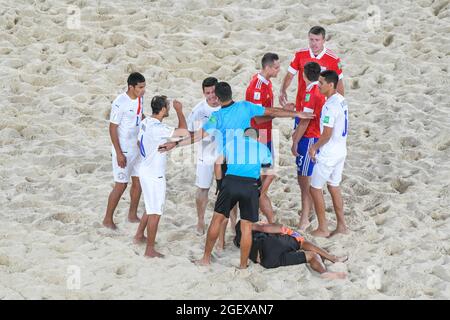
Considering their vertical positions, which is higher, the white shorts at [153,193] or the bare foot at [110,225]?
the white shorts at [153,193]

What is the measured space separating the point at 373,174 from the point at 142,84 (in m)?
2.99

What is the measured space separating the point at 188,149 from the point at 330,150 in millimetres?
2528

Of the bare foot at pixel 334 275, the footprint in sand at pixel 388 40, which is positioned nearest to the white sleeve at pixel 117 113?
the bare foot at pixel 334 275

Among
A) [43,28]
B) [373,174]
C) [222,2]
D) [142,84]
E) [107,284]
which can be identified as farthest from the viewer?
[222,2]

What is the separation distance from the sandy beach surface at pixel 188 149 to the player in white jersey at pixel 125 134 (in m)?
0.39

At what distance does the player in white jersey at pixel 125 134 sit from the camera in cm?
758

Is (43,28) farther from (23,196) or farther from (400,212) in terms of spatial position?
(400,212)

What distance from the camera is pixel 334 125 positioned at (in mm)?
7508

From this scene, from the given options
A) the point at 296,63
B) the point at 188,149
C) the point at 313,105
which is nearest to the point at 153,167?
the point at 313,105

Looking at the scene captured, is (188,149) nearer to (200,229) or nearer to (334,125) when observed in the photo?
(200,229)

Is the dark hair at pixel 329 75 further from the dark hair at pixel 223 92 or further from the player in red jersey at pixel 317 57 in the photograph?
the dark hair at pixel 223 92

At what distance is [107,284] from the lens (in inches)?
263
